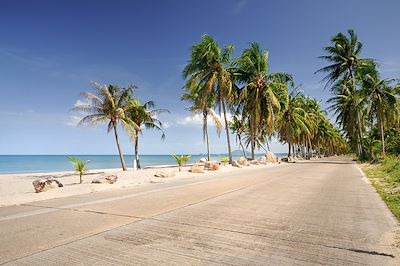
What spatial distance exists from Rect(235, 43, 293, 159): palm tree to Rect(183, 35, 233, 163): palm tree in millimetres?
3139

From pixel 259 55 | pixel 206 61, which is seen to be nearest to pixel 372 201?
pixel 206 61

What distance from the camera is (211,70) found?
94.9 ft

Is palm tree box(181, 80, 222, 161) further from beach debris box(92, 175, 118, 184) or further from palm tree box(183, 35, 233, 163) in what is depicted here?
beach debris box(92, 175, 118, 184)

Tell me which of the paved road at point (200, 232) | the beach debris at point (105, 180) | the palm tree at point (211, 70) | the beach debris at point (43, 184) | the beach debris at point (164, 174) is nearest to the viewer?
the paved road at point (200, 232)

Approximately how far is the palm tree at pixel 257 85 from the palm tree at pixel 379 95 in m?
7.67

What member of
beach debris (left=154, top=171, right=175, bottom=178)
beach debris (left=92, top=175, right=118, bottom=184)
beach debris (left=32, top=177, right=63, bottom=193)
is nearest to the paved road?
beach debris (left=32, top=177, right=63, bottom=193)

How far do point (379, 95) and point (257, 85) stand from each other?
12.0m

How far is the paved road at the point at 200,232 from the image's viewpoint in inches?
140

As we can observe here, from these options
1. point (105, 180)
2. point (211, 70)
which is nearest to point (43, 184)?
point (105, 180)

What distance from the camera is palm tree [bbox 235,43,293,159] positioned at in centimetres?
3138

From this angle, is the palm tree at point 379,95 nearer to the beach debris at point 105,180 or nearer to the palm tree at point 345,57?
the palm tree at point 345,57

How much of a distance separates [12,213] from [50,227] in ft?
6.21

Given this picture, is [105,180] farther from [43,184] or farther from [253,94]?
[253,94]

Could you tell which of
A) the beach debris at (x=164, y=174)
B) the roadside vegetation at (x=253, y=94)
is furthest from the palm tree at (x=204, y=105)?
the beach debris at (x=164, y=174)
